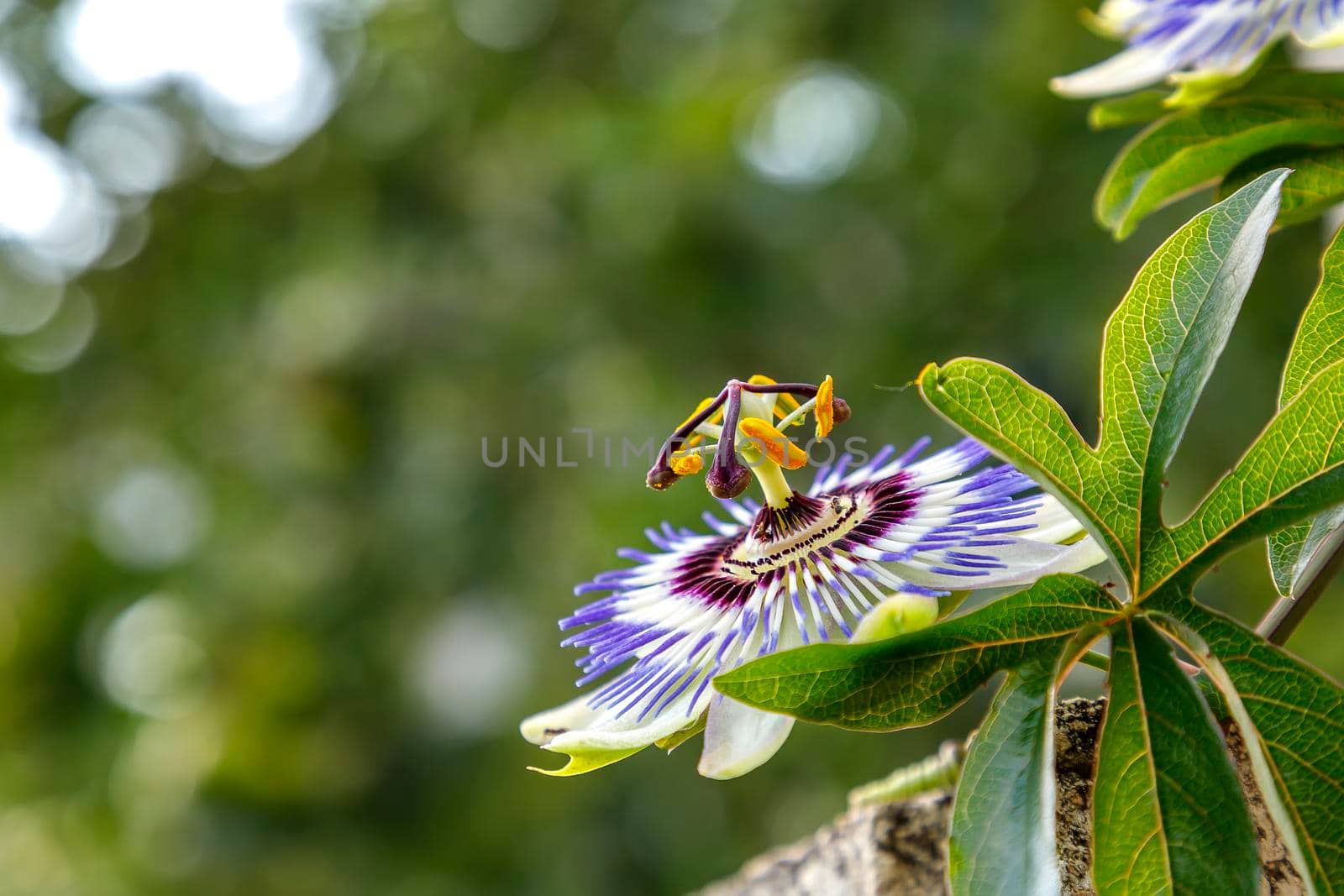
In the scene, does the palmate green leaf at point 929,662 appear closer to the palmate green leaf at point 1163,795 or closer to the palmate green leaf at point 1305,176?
the palmate green leaf at point 1163,795

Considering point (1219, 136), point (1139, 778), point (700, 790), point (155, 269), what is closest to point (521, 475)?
point (700, 790)

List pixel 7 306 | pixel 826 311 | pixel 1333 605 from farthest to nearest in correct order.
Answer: pixel 7 306 < pixel 826 311 < pixel 1333 605

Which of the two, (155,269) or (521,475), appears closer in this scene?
(521,475)

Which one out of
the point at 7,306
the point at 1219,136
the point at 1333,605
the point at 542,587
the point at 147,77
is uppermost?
the point at 147,77

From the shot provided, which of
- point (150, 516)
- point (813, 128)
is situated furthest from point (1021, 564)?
point (150, 516)

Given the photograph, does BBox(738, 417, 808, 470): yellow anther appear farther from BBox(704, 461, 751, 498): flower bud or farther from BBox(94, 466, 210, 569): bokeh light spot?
BBox(94, 466, 210, 569): bokeh light spot

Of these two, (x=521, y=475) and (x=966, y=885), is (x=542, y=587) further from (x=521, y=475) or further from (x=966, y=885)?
(x=966, y=885)
